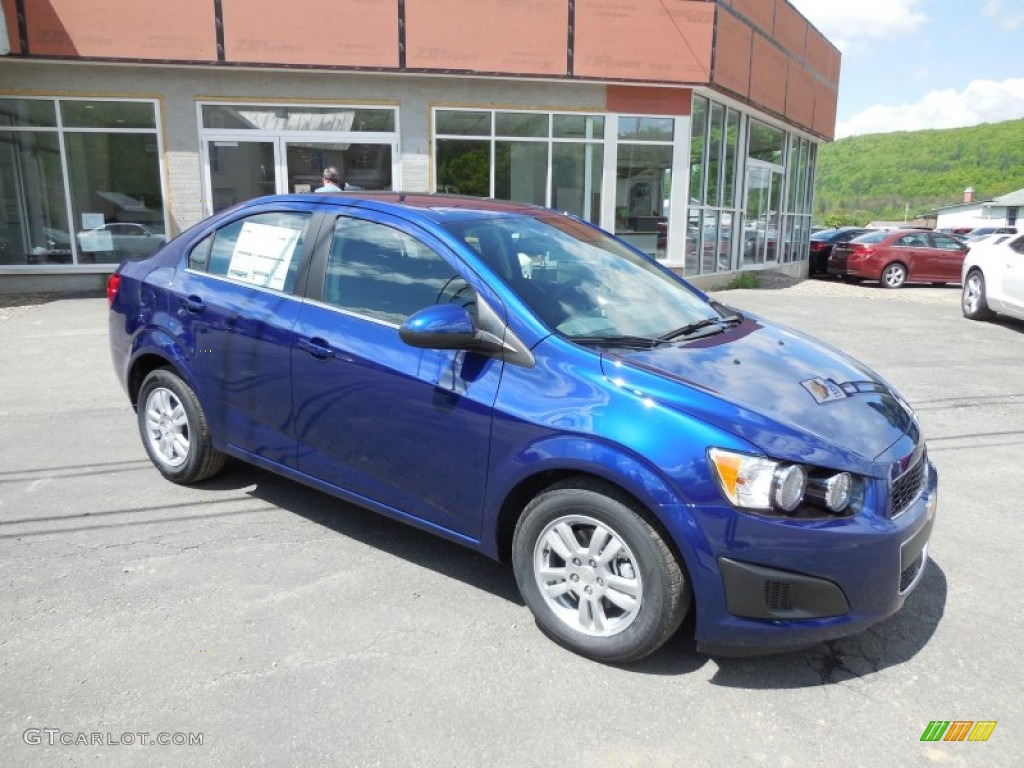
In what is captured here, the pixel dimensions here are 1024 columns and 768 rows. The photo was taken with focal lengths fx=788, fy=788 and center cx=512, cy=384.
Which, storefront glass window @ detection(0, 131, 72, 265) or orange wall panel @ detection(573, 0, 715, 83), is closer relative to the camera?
storefront glass window @ detection(0, 131, 72, 265)

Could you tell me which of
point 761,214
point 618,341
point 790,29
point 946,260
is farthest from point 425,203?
point 946,260

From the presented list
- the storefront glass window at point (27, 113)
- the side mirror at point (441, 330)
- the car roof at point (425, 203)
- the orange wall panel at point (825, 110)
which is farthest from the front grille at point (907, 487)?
the orange wall panel at point (825, 110)

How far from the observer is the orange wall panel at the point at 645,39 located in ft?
45.1

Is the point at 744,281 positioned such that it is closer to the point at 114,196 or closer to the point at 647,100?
the point at 647,100

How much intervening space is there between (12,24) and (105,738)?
1322cm

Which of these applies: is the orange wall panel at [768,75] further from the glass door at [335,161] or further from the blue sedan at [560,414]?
the blue sedan at [560,414]

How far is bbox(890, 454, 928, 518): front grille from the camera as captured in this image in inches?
112

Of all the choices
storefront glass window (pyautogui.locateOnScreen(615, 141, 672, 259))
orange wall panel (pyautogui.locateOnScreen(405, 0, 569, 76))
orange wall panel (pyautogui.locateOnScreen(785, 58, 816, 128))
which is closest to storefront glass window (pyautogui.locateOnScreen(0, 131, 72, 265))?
orange wall panel (pyautogui.locateOnScreen(405, 0, 569, 76))

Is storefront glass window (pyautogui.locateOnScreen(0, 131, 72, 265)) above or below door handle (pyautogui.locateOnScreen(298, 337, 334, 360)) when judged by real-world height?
above

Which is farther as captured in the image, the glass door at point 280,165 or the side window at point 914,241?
the side window at point 914,241

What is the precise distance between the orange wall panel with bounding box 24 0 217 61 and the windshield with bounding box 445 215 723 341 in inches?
430

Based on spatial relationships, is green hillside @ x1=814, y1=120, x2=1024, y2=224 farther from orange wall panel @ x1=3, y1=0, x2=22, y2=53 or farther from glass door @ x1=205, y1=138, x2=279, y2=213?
orange wall panel @ x1=3, y1=0, x2=22, y2=53

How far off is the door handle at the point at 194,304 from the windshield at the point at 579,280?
1.55 meters

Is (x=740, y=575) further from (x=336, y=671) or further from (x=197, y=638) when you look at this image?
(x=197, y=638)
